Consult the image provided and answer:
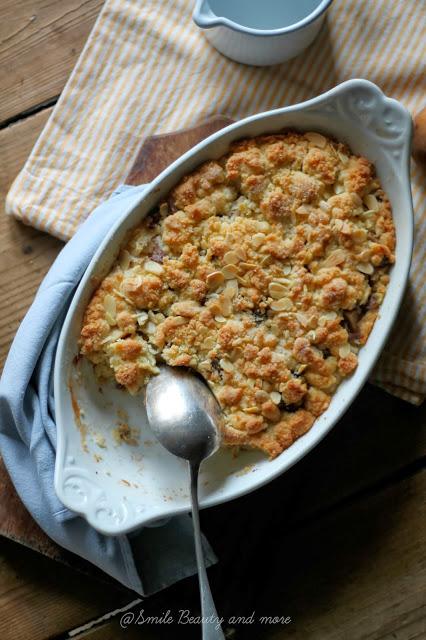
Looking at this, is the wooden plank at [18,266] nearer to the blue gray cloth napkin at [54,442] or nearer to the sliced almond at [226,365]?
the blue gray cloth napkin at [54,442]

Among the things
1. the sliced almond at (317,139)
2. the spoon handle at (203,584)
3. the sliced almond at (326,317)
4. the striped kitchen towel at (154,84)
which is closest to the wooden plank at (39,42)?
the striped kitchen towel at (154,84)

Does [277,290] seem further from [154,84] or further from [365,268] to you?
[154,84]

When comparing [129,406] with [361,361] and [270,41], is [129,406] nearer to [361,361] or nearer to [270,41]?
[361,361]

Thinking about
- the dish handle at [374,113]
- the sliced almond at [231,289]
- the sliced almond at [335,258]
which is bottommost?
the sliced almond at [231,289]

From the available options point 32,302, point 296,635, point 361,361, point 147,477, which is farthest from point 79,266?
point 296,635

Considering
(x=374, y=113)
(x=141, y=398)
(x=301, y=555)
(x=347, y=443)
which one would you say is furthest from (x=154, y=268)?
(x=301, y=555)
